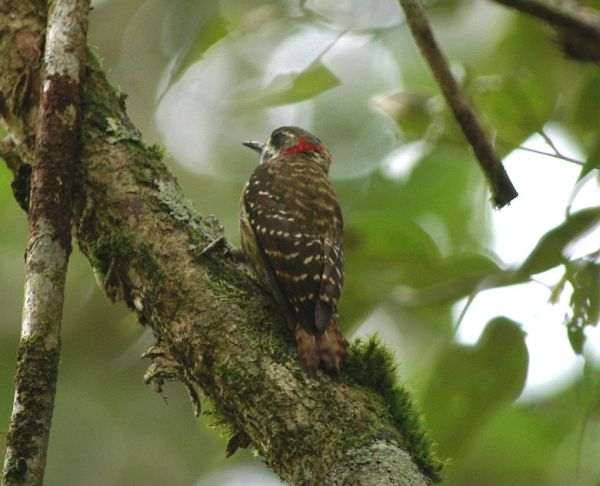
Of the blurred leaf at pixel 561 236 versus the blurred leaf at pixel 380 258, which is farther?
the blurred leaf at pixel 380 258

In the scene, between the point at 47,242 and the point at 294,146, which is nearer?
the point at 47,242

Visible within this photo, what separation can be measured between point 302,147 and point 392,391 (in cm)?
266

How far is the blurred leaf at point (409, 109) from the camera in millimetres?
3303

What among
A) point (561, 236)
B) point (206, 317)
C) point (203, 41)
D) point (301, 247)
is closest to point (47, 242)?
point (206, 317)

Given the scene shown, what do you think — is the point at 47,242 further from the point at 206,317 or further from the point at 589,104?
the point at 589,104

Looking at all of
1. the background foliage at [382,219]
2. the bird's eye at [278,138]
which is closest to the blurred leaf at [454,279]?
the background foliage at [382,219]

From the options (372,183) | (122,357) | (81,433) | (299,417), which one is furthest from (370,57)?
(299,417)

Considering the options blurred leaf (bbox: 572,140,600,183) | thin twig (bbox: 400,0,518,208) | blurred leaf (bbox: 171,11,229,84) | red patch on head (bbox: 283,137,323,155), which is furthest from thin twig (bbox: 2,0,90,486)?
red patch on head (bbox: 283,137,323,155)

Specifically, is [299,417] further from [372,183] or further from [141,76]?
[141,76]

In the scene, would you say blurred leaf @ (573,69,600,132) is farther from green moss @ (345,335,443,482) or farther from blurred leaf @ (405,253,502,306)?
green moss @ (345,335,443,482)

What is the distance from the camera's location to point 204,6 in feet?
11.7

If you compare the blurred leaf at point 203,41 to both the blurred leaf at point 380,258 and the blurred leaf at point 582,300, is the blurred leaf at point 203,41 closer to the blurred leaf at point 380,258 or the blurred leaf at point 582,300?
the blurred leaf at point 380,258

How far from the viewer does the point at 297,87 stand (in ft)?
11.7

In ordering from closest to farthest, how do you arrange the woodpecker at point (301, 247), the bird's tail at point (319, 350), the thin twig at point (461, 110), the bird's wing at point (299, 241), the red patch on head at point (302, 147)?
the thin twig at point (461, 110) < the bird's tail at point (319, 350) < the woodpecker at point (301, 247) < the bird's wing at point (299, 241) < the red patch on head at point (302, 147)
